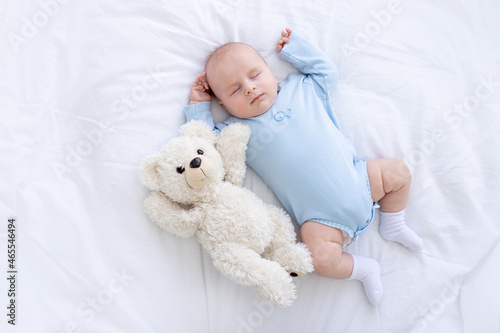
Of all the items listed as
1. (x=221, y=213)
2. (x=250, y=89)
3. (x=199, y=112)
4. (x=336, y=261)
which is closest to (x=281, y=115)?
(x=250, y=89)

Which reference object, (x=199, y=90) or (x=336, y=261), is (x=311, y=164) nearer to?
(x=336, y=261)

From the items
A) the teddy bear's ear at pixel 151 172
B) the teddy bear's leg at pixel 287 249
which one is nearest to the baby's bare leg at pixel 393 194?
the teddy bear's leg at pixel 287 249

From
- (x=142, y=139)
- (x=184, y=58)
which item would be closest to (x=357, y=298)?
(x=142, y=139)

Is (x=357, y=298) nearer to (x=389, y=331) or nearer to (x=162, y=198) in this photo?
(x=389, y=331)

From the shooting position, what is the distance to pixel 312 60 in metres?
1.30

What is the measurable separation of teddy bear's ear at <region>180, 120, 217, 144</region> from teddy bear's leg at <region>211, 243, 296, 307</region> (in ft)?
1.10

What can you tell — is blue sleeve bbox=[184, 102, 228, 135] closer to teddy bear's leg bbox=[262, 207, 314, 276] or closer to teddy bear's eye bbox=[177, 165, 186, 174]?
teddy bear's eye bbox=[177, 165, 186, 174]

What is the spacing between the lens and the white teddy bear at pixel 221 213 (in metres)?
1.08

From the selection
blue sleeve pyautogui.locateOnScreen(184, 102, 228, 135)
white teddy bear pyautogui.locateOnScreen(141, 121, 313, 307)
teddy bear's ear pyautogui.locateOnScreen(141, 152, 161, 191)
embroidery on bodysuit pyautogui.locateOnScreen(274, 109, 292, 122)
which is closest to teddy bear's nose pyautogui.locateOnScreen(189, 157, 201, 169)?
white teddy bear pyautogui.locateOnScreen(141, 121, 313, 307)

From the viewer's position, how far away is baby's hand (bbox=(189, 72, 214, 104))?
1.28 meters

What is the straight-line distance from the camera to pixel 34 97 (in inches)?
48.0

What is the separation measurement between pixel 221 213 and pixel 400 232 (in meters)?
0.60

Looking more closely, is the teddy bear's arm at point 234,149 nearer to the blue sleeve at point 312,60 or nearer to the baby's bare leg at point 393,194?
the blue sleeve at point 312,60

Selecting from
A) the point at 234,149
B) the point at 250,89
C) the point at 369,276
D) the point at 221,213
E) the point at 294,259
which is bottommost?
the point at 369,276
